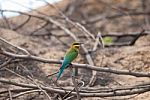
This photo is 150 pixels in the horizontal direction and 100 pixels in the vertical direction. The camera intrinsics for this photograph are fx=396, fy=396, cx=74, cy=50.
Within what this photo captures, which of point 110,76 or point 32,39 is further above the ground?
point 32,39

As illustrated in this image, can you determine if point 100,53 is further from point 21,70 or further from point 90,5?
point 90,5

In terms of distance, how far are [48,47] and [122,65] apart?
41.7 inches

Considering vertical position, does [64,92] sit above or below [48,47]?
below

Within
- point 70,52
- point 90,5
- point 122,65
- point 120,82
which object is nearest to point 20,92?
point 70,52

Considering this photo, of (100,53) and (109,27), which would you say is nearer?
(100,53)

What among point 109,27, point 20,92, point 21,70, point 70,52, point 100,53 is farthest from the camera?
point 109,27

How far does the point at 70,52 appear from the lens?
120 inches

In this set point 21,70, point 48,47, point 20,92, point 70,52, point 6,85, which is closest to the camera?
point 70,52

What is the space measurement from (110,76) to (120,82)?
0.67ft

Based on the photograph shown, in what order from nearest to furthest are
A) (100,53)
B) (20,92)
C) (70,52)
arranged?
(70,52) < (20,92) < (100,53)

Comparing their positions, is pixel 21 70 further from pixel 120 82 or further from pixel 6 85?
pixel 120 82

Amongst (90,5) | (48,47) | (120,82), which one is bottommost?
(120,82)

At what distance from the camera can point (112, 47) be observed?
479cm

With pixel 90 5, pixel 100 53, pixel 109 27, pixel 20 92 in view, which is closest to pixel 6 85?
pixel 20 92
